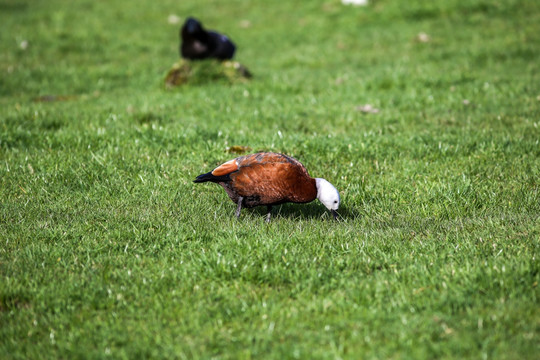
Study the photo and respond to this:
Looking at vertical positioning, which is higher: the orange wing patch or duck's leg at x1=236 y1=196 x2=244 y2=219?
the orange wing patch

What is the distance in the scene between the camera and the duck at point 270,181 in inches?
213

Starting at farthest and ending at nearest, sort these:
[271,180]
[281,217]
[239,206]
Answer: [281,217] < [239,206] < [271,180]

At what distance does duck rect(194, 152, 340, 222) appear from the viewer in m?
5.41

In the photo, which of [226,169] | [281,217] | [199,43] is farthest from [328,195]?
[199,43]

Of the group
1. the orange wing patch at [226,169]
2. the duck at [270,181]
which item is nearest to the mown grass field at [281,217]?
the duck at [270,181]

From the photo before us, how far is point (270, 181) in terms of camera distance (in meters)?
5.40

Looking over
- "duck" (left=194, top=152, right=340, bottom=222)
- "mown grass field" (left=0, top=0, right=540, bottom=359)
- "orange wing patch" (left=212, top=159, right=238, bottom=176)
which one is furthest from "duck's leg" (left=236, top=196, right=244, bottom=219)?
"orange wing patch" (left=212, top=159, right=238, bottom=176)

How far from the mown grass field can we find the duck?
1.07ft

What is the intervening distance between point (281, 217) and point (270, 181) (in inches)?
24.6

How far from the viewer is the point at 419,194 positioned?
20.5 ft

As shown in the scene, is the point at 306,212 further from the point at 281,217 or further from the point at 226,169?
the point at 226,169

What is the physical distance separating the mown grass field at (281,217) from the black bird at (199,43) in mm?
664

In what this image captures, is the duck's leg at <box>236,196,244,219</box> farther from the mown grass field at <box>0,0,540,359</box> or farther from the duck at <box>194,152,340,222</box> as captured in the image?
the mown grass field at <box>0,0,540,359</box>

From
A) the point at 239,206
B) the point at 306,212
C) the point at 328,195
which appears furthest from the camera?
the point at 306,212
